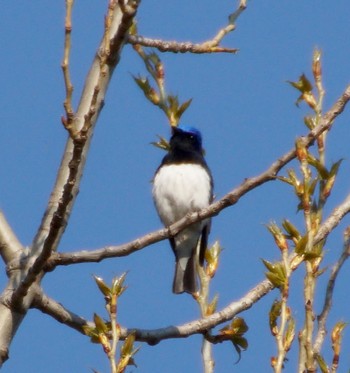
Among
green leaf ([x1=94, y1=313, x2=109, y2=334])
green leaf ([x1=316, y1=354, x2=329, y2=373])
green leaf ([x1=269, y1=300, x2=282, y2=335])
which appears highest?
green leaf ([x1=94, y1=313, x2=109, y2=334])

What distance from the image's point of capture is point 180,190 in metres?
7.60

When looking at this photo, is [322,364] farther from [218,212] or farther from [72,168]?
[72,168]

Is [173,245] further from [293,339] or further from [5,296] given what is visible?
[293,339]

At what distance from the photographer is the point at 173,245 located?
7887 millimetres

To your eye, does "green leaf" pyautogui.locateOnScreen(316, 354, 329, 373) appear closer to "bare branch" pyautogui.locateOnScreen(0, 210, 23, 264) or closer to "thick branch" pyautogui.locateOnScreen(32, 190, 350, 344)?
"thick branch" pyautogui.locateOnScreen(32, 190, 350, 344)

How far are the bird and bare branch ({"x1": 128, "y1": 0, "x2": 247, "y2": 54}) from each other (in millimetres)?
3150

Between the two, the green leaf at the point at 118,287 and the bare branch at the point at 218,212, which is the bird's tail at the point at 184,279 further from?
the green leaf at the point at 118,287

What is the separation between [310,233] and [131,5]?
925mm

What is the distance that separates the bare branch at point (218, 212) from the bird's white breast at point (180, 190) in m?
3.47

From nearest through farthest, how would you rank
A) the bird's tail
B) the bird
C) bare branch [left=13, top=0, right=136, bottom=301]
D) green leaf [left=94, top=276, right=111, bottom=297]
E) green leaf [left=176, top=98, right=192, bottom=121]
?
bare branch [left=13, top=0, right=136, bottom=301], green leaf [left=94, top=276, right=111, bottom=297], green leaf [left=176, top=98, right=192, bottom=121], the bird's tail, the bird

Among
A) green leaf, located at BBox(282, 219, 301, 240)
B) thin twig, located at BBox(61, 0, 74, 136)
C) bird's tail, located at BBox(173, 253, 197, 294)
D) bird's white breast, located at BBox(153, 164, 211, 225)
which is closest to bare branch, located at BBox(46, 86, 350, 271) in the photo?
green leaf, located at BBox(282, 219, 301, 240)

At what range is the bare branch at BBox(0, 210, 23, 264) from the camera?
396 centimetres

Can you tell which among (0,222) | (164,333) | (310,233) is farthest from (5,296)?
(310,233)

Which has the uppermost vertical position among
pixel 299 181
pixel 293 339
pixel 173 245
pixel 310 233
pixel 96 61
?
pixel 173 245
